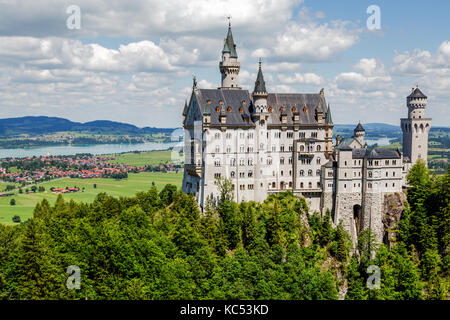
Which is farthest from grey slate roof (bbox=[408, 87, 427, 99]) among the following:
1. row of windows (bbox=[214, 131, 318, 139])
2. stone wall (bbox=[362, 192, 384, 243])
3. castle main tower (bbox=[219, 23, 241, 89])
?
castle main tower (bbox=[219, 23, 241, 89])

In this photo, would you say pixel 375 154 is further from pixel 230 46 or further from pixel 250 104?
pixel 230 46

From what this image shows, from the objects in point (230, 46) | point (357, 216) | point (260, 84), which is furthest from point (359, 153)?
point (230, 46)

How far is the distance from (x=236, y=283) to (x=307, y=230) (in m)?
27.5

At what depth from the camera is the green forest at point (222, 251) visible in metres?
67.9

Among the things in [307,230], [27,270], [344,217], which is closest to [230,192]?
[307,230]

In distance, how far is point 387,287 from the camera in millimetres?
86062

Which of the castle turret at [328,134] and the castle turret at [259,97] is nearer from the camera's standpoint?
the castle turret at [259,97]

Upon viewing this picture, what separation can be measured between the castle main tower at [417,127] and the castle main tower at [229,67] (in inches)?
1611

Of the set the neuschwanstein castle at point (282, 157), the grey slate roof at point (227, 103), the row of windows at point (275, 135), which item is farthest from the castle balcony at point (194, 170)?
the grey slate roof at point (227, 103)

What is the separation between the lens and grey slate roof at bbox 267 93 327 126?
102375mm

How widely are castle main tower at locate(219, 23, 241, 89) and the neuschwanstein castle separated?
609 cm

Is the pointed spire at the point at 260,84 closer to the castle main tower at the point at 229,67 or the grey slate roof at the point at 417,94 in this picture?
the castle main tower at the point at 229,67

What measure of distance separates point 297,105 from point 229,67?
56.8ft
